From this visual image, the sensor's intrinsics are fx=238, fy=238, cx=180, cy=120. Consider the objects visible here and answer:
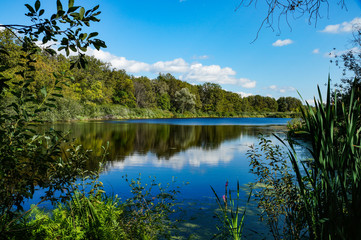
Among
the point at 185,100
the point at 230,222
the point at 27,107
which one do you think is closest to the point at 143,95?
the point at 185,100

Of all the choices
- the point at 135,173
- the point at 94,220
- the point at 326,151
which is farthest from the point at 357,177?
the point at 135,173

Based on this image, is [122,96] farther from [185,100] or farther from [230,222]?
[230,222]

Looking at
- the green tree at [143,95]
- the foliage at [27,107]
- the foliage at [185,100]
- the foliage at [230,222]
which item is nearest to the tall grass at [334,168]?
the foliage at [230,222]

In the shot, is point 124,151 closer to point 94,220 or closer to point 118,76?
point 94,220

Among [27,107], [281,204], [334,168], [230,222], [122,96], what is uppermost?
[122,96]

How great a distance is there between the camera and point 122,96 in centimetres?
5638

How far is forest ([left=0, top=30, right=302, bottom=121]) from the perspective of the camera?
98.7ft

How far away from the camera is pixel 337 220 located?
1694 millimetres

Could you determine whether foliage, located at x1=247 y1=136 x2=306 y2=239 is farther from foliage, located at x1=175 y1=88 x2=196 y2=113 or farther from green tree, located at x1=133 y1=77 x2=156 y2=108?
foliage, located at x1=175 y1=88 x2=196 y2=113

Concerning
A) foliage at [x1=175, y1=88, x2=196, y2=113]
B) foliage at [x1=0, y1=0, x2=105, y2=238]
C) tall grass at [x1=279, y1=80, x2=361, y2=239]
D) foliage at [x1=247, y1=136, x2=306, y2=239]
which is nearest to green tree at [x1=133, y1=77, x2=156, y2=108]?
foliage at [x1=175, y1=88, x2=196, y2=113]

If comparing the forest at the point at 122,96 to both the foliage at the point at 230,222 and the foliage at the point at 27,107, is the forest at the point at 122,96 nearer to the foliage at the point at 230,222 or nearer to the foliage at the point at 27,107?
the foliage at the point at 27,107

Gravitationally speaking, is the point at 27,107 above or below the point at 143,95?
below

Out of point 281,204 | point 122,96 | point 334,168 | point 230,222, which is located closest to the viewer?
point 334,168

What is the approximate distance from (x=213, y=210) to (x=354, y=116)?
330 cm
